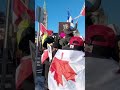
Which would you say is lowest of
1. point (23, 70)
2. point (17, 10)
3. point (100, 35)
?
point (23, 70)

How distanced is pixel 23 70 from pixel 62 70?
180 centimetres

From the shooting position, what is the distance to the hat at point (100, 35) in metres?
2.92

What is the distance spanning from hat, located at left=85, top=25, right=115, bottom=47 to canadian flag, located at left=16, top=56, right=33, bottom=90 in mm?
774

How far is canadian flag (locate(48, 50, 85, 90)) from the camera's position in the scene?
16.6 feet

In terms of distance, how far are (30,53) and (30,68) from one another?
0.15 metres

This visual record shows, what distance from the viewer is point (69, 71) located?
522 cm

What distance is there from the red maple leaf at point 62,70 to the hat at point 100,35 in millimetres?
2190

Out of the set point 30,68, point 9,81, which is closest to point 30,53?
point 30,68

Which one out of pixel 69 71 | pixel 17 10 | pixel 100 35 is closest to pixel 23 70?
pixel 17 10

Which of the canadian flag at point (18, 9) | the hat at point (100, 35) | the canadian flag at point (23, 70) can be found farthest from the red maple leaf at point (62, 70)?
the hat at point (100, 35)

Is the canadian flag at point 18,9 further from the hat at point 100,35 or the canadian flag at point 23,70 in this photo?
the hat at point 100,35

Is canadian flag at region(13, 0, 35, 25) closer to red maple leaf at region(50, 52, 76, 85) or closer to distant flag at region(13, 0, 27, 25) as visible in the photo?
distant flag at region(13, 0, 27, 25)

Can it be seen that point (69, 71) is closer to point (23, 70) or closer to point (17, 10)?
point (23, 70)

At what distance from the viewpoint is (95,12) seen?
9.68 ft
